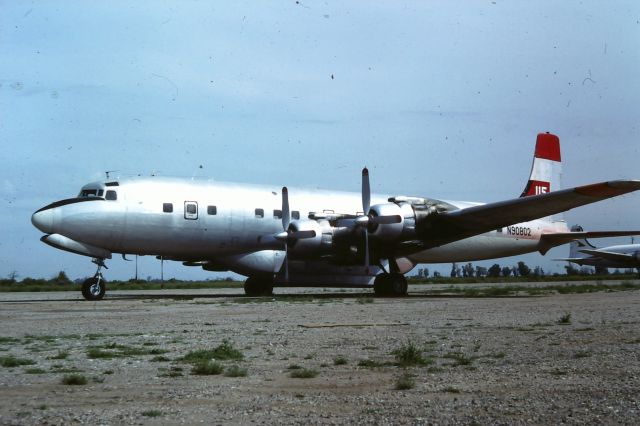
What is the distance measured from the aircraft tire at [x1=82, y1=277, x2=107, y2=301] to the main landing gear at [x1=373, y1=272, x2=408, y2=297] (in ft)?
30.1

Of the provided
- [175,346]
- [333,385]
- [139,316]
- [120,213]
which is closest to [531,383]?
[333,385]

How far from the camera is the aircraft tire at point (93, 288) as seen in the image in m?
22.8

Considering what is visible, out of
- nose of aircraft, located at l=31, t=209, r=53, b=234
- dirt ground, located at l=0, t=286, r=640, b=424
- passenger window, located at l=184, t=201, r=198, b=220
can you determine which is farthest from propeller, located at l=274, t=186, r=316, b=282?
dirt ground, located at l=0, t=286, r=640, b=424

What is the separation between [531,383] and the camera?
707 centimetres

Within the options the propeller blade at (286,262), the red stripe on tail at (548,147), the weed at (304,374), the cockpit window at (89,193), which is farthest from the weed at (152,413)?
the red stripe on tail at (548,147)

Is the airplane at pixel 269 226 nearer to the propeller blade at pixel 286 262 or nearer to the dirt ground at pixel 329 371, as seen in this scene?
the propeller blade at pixel 286 262

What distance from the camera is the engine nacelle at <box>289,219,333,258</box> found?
24.9 m

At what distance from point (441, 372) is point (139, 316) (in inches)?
389

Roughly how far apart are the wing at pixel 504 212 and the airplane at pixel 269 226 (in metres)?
0.03

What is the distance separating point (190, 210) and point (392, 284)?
7233mm

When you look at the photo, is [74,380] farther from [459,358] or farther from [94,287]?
[94,287]

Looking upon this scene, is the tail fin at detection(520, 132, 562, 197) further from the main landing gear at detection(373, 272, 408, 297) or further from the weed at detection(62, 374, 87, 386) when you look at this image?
the weed at detection(62, 374, 87, 386)

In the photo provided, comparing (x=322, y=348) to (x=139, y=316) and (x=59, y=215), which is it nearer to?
(x=139, y=316)

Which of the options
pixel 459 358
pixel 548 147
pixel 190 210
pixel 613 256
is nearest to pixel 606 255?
pixel 613 256
